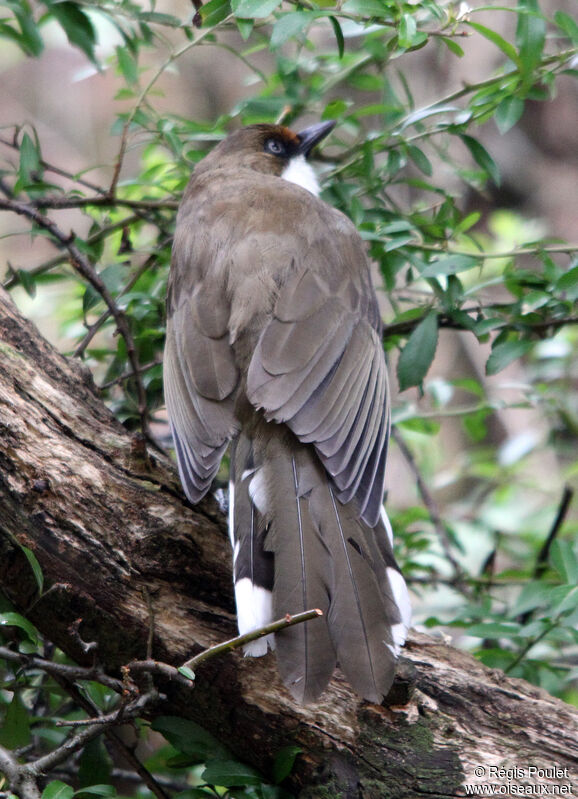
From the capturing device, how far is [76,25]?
10.3 ft

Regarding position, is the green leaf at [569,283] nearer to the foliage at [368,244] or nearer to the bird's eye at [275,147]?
the foliage at [368,244]

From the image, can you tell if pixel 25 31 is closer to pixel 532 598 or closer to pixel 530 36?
pixel 530 36

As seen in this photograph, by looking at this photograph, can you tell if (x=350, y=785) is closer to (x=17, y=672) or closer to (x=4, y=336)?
(x=17, y=672)

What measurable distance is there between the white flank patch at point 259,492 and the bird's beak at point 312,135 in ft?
5.97

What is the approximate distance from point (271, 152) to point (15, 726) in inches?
110

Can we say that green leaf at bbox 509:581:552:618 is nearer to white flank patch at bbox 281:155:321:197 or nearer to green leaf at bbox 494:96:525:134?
green leaf at bbox 494:96:525:134

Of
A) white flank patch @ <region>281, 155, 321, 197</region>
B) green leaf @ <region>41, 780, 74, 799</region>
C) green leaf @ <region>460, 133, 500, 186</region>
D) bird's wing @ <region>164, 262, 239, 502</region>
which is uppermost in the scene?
white flank patch @ <region>281, 155, 321, 197</region>

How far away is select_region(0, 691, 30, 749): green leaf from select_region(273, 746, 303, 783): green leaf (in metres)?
0.66

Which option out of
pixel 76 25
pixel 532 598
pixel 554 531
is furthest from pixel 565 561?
pixel 76 25

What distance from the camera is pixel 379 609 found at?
2.33m

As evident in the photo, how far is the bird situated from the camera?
2283 millimetres

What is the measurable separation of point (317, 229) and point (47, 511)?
159cm

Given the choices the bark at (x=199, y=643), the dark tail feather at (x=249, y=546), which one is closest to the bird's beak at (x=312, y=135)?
the dark tail feather at (x=249, y=546)

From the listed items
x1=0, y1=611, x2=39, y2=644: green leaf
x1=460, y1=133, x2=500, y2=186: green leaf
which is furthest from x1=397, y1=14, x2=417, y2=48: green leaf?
x1=0, y1=611, x2=39, y2=644: green leaf
